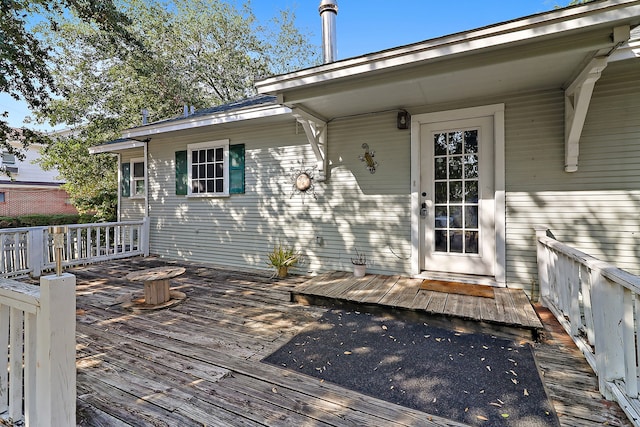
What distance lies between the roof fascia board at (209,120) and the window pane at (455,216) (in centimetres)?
268

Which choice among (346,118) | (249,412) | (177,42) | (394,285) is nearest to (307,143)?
(346,118)

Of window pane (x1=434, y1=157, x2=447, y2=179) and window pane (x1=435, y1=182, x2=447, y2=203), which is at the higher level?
window pane (x1=434, y1=157, x2=447, y2=179)

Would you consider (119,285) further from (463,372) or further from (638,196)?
(638,196)

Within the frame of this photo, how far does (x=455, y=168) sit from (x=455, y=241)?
37.3 inches

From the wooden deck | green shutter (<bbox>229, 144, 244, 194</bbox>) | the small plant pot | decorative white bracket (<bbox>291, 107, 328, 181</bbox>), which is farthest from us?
green shutter (<bbox>229, 144, 244, 194</bbox>)

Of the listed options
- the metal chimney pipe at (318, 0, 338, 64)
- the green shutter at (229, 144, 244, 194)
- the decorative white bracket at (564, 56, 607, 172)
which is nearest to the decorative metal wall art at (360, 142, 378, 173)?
the metal chimney pipe at (318, 0, 338, 64)

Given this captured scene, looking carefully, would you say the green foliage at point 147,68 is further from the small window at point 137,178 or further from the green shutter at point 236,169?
the green shutter at point 236,169

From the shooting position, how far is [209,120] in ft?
17.1

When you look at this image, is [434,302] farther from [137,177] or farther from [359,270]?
[137,177]

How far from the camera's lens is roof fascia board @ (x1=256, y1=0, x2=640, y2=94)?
2.18 metres

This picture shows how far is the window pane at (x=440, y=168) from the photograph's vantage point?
13.1 ft

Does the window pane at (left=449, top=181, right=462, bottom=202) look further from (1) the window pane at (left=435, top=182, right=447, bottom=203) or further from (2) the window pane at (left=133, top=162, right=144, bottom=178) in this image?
(2) the window pane at (left=133, top=162, right=144, bottom=178)

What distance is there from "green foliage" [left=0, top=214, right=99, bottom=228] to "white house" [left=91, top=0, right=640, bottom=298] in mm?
6508

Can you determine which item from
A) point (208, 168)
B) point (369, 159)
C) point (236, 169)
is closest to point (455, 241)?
point (369, 159)
